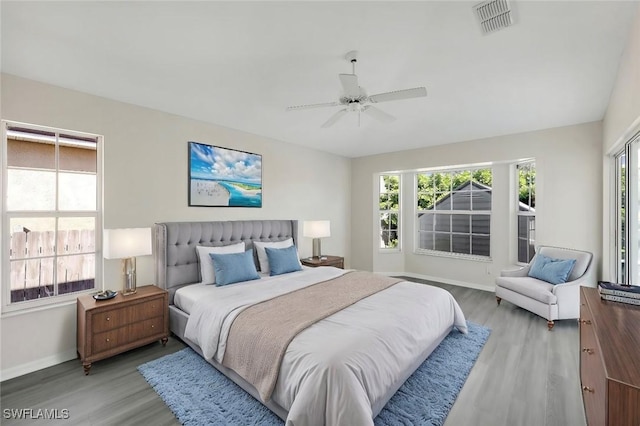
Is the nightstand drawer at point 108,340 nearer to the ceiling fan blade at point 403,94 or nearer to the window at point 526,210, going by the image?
the ceiling fan blade at point 403,94

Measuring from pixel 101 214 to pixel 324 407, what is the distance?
2910mm

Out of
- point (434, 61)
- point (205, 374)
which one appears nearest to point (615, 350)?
point (434, 61)

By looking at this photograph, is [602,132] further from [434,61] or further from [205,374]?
[205,374]

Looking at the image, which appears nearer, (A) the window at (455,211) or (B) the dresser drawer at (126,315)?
(B) the dresser drawer at (126,315)

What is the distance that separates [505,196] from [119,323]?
18.8 feet

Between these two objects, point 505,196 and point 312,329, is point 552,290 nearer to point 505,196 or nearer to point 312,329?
point 505,196

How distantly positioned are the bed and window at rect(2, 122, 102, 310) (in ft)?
2.26

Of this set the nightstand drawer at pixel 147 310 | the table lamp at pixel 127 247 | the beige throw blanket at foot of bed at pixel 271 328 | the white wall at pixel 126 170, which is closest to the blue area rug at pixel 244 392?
the beige throw blanket at foot of bed at pixel 271 328

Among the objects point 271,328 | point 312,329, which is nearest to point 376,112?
point 312,329

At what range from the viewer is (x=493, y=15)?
202 centimetres

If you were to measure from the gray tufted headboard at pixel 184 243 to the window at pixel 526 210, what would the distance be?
14.7 ft

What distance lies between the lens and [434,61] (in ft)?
8.70

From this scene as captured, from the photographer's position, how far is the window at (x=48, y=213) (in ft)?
8.30

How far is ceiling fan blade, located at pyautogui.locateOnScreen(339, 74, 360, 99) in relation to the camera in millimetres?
2256
